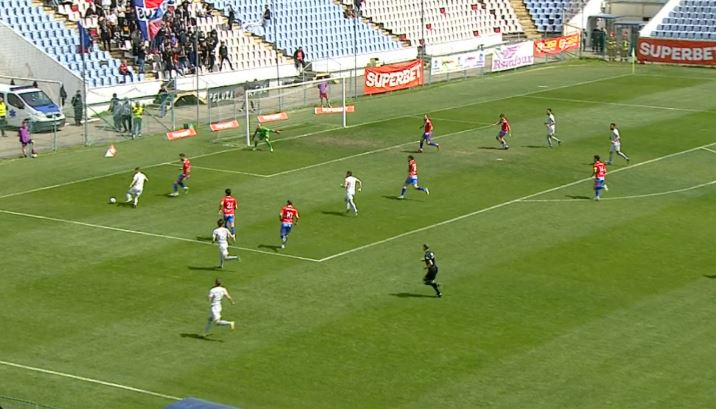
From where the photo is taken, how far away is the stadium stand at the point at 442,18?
98.7 metres

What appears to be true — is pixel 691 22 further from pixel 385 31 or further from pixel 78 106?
pixel 78 106

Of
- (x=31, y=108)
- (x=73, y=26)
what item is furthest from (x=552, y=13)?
(x=31, y=108)

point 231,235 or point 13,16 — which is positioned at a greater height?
point 13,16

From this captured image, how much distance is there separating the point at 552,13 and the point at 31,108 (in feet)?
168

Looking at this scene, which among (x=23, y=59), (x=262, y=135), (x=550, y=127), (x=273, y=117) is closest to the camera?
(x=262, y=135)

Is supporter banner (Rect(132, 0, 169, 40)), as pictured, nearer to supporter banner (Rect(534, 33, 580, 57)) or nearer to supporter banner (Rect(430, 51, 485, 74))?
supporter banner (Rect(430, 51, 485, 74))

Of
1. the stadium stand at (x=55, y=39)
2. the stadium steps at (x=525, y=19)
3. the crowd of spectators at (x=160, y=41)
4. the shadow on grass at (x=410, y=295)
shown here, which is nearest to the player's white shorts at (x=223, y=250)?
the shadow on grass at (x=410, y=295)

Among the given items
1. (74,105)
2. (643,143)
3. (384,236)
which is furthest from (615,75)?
(384,236)

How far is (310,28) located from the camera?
302 ft

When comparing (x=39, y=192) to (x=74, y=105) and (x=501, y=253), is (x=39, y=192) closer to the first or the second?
(x=74, y=105)

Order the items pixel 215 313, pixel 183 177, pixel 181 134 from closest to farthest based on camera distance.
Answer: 1. pixel 215 313
2. pixel 183 177
3. pixel 181 134

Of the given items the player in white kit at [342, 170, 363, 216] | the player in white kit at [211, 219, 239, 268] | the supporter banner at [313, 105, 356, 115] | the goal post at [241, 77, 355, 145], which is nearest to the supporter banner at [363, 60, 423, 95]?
the goal post at [241, 77, 355, 145]

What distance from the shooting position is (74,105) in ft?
232

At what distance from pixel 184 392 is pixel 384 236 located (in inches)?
643
